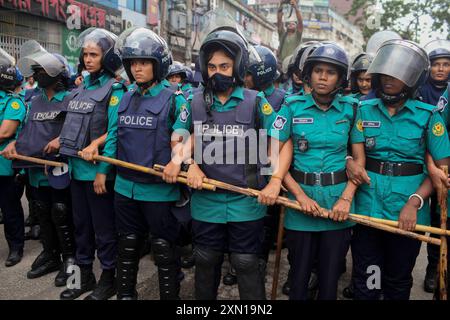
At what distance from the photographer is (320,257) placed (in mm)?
2787

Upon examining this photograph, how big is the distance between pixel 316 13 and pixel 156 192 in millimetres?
62175

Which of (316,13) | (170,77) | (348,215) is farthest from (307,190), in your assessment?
(316,13)

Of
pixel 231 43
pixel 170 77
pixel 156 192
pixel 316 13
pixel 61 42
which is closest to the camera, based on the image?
pixel 231 43

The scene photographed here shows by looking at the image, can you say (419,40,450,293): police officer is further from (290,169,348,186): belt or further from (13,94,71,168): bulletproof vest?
(13,94,71,168): bulletproof vest

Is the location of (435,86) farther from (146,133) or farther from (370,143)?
(146,133)

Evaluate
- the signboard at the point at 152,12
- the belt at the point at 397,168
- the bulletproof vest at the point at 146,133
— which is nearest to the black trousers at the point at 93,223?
the bulletproof vest at the point at 146,133

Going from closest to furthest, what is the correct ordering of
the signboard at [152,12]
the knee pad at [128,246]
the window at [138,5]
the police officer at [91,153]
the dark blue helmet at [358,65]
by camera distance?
1. the knee pad at [128,246]
2. the police officer at [91,153]
3. the dark blue helmet at [358,65]
4. the window at [138,5]
5. the signboard at [152,12]

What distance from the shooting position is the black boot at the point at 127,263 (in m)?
3.21

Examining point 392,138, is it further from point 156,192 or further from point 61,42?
point 61,42

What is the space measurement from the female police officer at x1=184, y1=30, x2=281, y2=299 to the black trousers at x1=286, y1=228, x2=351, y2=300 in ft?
0.79

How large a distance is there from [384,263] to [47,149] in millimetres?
3009

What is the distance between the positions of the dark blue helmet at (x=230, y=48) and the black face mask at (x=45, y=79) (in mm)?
1720

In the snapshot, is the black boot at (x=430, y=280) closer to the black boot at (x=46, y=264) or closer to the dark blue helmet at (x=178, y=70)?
the black boot at (x=46, y=264)

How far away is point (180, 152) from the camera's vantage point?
9.71 feet
